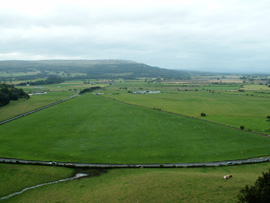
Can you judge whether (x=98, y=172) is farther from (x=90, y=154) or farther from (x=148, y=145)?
(x=148, y=145)

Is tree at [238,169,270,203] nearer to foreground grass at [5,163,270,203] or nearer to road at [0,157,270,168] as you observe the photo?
foreground grass at [5,163,270,203]

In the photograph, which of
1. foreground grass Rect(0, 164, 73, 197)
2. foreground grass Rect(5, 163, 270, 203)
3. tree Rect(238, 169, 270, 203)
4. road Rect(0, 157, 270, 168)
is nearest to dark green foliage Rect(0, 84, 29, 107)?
road Rect(0, 157, 270, 168)

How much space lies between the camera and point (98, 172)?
1695 inches

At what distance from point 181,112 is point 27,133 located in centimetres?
5570

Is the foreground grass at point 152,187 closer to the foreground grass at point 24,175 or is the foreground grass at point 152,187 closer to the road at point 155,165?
the road at point 155,165

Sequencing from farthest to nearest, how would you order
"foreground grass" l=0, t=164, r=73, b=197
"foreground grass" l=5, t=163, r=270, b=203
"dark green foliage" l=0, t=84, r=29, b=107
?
"dark green foliage" l=0, t=84, r=29, b=107 < "foreground grass" l=0, t=164, r=73, b=197 < "foreground grass" l=5, t=163, r=270, b=203

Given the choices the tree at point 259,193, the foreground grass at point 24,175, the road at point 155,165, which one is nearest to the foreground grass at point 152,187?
the road at point 155,165

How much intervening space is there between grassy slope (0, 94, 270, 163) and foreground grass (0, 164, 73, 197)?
4854mm

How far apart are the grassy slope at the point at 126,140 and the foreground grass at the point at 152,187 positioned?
7514 millimetres

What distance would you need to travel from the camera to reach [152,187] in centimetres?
3462

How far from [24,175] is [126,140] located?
2465 centimetres

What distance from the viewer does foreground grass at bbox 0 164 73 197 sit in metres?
37.9

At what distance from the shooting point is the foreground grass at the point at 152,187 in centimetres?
3181

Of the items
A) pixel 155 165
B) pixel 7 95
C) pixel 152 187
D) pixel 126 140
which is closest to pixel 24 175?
pixel 152 187
